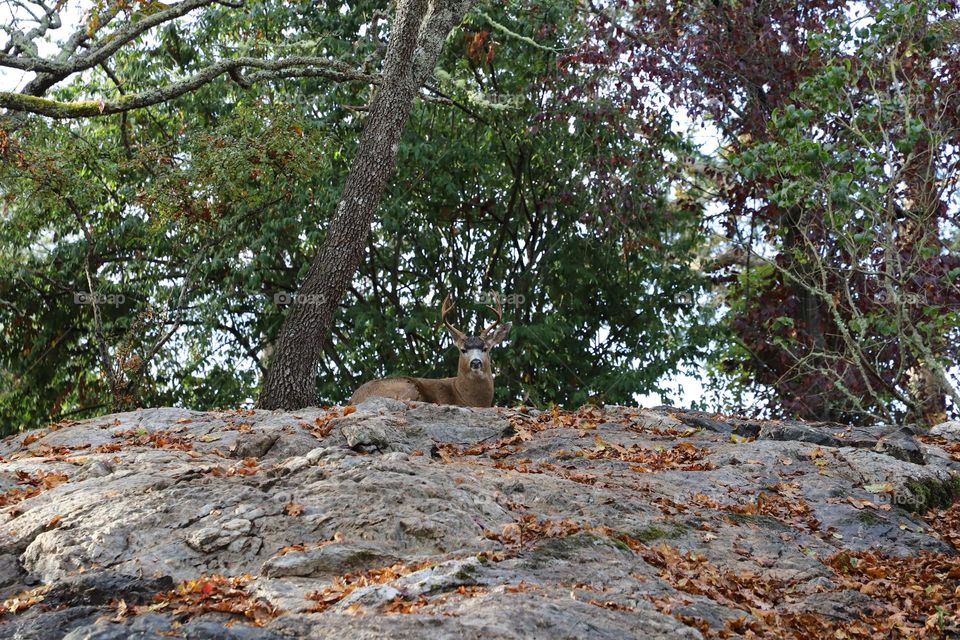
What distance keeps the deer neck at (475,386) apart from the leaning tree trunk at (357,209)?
6.65 ft

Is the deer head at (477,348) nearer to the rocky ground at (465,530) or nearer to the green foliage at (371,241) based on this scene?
the green foliage at (371,241)

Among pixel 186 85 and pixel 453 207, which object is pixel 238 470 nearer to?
pixel 186 85

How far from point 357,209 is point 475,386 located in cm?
274

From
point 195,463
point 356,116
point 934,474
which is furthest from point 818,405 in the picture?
point 195,463

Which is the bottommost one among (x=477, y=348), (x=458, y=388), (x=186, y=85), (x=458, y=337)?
(x=458, y=388)

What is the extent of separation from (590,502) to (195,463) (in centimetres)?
309

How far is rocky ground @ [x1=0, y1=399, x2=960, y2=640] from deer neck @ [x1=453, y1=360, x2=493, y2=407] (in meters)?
3.25

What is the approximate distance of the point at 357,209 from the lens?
1209 cm

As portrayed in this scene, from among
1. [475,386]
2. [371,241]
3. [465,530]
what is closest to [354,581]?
[465,530]

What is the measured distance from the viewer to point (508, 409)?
407 inches

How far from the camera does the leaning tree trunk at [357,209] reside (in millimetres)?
11617

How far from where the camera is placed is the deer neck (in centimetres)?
1314

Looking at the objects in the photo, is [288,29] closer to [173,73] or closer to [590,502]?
[173,73]

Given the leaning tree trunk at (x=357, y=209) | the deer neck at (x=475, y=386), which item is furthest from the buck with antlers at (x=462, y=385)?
the leaning tree trunk at (x=357, y=209)
